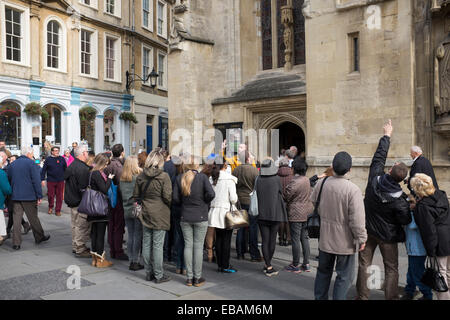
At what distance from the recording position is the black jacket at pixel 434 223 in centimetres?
425

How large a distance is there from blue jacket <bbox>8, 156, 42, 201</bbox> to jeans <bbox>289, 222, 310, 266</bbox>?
15.6 ft

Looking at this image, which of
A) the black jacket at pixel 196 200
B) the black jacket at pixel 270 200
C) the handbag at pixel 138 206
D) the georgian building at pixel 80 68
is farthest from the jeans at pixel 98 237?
the georgian building at pixel 80 68

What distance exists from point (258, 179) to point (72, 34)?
1838 cm

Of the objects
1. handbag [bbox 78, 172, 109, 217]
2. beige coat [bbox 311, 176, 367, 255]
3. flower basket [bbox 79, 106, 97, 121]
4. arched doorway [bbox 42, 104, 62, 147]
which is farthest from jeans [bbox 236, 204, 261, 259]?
flower basket [bbox 79, 106, 97, 121]

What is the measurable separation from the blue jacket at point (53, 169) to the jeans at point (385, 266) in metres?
8.98

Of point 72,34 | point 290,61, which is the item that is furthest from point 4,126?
point 290,61

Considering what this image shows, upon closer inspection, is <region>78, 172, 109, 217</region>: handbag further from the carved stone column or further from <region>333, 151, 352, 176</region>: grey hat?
the carved stone column

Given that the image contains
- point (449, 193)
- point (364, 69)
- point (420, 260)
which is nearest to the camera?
point (420, 260)

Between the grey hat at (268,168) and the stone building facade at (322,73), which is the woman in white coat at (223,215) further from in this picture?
the stone building facade at (322,73)

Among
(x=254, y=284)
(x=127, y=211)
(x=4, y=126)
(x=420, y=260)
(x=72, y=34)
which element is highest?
(x=72, y=34)

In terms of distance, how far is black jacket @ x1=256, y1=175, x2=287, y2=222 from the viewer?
5.87 m

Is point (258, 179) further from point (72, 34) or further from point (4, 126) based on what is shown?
point (72, 34)

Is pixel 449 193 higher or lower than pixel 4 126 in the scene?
lower

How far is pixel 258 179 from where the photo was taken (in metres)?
6.14
